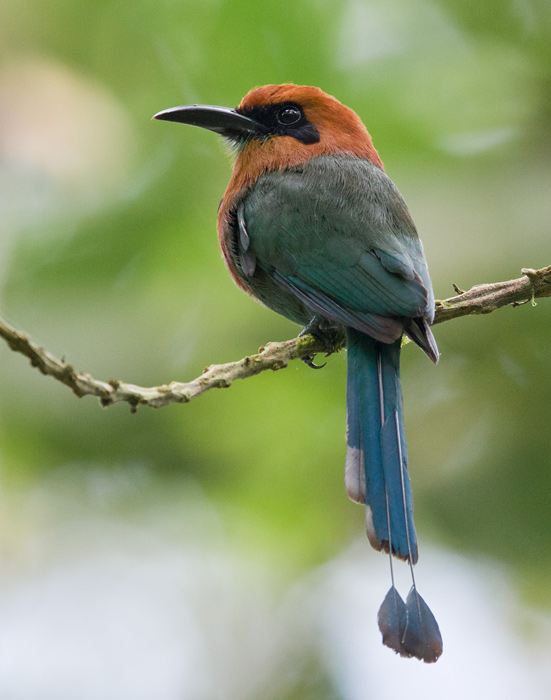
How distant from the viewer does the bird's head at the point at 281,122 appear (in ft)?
12.0

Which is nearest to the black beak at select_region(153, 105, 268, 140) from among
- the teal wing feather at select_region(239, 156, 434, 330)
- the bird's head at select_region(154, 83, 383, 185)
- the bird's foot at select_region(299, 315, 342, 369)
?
the bird's head at select_region(154, 83, 383, 185)

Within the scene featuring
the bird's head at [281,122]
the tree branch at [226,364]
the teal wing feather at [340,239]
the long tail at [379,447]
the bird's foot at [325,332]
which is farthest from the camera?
the bird's head at [281,122]

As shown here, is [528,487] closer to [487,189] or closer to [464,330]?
[464,330]

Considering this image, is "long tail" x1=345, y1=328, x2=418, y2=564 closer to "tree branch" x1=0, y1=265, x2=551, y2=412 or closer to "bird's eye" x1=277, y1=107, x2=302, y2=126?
"tree branch" x1=0, y1=265, x2=551, y2=412

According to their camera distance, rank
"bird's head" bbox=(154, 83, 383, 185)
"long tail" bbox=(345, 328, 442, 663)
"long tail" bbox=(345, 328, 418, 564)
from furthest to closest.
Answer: "bird's head" bbox=(154, 83, 383, 185) → "long tail" bbox=(345, 328, 418, 564) → "long tail" bbox=(345, 328, 442, 663)

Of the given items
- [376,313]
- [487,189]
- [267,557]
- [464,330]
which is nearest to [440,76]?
[487,189]

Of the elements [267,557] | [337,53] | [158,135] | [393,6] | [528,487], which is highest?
[393,6]

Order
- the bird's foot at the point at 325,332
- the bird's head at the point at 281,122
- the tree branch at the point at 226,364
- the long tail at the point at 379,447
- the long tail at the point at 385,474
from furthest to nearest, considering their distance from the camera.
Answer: the bird's head at the point at 281,122 < the bird's foot at the point at 325,332 < the long tail at the point at 379,447 < the long tail at the point at 385,474 < the tree branch at the point at 226,364

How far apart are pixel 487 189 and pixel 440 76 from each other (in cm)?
74

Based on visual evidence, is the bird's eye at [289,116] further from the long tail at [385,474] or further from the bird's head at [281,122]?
the long tail at [385,474]

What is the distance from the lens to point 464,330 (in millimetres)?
4027

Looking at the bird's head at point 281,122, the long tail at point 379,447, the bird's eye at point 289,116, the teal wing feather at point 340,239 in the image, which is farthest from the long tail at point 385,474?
the bird's eye at point 289,116

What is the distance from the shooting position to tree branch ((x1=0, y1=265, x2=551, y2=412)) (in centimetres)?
176

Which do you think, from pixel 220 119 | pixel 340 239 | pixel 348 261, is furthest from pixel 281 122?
pixel 348 261
